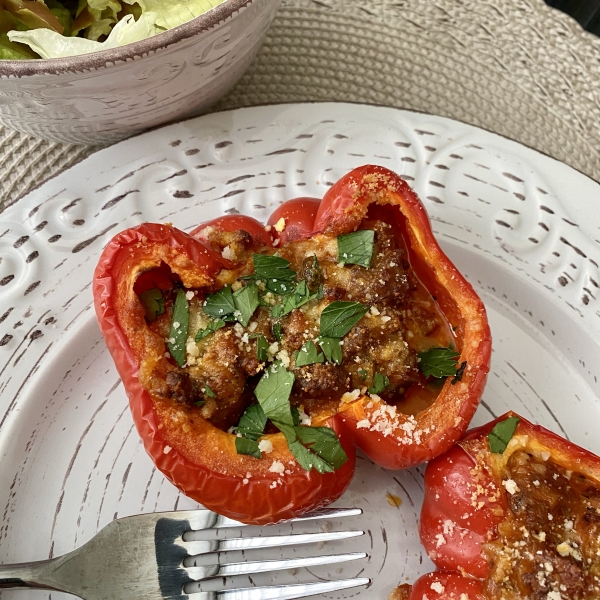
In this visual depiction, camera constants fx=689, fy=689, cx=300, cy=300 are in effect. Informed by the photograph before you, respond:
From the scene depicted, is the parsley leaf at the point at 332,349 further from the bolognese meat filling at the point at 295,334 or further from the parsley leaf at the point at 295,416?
the parsley leaf at the point at 295,416

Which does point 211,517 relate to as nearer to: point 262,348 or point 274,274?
point 262,348

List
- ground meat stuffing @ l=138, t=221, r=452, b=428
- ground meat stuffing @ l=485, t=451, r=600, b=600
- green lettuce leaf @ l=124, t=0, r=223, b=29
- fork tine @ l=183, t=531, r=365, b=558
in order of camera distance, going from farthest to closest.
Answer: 1. green lettuce leaf @ l=124, t=0, r=223, b=29
2. fork tine @ l=183, t=531, r=365, b=558
3. ground meat stuffing @ l=138, t=221, r=452, b=428
4. ground meat stuffing @ l=485, t=451, r=600, b=600

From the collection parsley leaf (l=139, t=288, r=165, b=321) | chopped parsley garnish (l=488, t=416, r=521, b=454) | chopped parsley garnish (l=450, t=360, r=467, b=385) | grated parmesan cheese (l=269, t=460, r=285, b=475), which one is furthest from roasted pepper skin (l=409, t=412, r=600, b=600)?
parsley leaf (l=139, t=288, r=165, b=321)

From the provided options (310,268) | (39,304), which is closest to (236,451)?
(310,268)

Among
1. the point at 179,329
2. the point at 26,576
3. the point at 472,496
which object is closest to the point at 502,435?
the point at 472,496

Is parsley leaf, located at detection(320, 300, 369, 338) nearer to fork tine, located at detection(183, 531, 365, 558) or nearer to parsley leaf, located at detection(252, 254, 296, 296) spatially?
parsley leaf, located at detection(252, 254, 296, 296)
